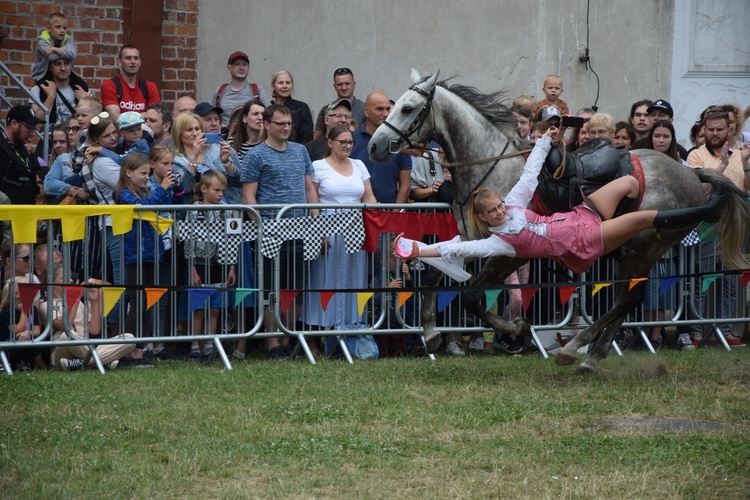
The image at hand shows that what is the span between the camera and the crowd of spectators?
31.7 ft

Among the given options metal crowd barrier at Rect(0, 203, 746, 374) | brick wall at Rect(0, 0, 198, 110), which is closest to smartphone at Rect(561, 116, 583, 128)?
metal crowd barrier at Rect(0, 203, 746, 374)

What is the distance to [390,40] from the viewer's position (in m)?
14.7

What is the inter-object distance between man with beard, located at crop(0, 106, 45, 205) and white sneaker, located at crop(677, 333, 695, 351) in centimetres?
675

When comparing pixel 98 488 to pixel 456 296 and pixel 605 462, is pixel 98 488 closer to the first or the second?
pixel 605 462

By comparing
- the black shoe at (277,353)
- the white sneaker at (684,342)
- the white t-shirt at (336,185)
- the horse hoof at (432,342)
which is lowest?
the black shoe at (277,353)

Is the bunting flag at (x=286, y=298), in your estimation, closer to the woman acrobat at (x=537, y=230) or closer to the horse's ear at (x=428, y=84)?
the woman acrobat at (x=537, y=230)

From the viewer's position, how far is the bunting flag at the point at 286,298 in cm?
970

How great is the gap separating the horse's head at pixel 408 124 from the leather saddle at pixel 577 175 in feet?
3.71

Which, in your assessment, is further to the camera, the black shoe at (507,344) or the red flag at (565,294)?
the black shoe at (507,344)

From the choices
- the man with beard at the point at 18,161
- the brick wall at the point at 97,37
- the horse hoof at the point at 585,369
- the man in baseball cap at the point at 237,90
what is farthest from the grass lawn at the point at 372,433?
the brick wall at the point at 97,37

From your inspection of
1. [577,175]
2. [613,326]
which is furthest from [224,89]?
[613,326]

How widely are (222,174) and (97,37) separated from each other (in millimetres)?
4647

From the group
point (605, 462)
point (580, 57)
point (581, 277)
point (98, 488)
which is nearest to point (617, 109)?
point (580, 57)

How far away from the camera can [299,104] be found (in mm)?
12820
